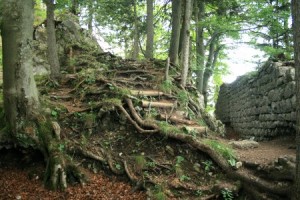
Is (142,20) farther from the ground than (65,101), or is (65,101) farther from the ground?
(142,20)

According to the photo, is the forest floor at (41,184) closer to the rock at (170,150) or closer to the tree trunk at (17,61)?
the tree trunk at (17,61)

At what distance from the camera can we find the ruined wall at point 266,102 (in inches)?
297

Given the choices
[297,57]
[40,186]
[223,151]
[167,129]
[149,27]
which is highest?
[149,27]

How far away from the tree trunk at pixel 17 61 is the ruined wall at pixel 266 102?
609 centimetres

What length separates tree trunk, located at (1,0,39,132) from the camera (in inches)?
210

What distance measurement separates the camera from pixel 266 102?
9.31 meters

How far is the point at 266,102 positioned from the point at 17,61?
24.3ft

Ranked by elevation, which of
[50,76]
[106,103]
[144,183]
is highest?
[50,76]

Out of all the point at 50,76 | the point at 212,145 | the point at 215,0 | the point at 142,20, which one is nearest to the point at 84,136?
the point at 212,145

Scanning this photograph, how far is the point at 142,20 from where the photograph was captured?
15.6m

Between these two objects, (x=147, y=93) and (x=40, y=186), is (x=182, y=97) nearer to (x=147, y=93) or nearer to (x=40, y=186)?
(x=147, y=93)

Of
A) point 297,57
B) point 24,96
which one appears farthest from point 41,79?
point 297,57

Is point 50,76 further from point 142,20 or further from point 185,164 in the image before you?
point 142,20

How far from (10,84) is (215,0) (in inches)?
392
